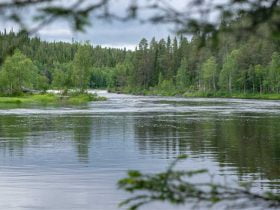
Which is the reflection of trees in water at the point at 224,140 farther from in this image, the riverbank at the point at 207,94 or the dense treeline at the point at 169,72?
the riverbank at the point at 207,94

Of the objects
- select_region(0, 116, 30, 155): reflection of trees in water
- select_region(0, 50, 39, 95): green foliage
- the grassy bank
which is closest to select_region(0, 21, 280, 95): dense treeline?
select_region(0, 50, 39, 95): green foliage

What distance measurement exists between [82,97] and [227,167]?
81127 mm

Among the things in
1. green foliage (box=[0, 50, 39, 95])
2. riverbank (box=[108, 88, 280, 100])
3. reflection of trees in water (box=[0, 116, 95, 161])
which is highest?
green foliage (box=[0, 50, 39, 95])

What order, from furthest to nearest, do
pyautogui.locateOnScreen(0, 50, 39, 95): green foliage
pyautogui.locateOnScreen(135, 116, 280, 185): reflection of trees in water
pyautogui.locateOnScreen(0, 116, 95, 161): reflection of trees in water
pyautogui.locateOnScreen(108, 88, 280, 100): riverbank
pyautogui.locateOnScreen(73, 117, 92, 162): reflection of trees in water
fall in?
pyautogui.locateOnScreen(108, 88, 280, 100): riverbank → pyautogui.locateOnScreen(0, 50, 39, 95): green foliage → pyautogui.locateOnScreen(0, 116, 95, 161): reflection of trees in water → pyautogui.locateOnScreen(73, 117, 92, 162): reflection of trees in water → pyautogui.locateOnScreen(135, 116, 280, 185): reflection of trees in water

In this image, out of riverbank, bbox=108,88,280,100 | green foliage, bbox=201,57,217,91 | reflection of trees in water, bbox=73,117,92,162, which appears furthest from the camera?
green foliage, bbox=201,57,217,91

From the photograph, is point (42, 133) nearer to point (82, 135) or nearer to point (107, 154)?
point (82, 135)

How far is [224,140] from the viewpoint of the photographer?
33.4 metres

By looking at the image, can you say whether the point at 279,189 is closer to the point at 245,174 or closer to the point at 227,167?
the point at 245,174

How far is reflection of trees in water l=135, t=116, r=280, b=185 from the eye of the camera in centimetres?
2392

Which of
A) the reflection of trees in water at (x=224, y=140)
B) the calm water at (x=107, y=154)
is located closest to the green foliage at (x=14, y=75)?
the calm water at (x=107, y=154)

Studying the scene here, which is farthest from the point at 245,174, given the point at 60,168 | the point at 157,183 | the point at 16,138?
the point at 16,138

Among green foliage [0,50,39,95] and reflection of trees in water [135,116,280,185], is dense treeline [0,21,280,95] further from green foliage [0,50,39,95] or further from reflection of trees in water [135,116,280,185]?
reflection of trees in water [135,116,280,185]

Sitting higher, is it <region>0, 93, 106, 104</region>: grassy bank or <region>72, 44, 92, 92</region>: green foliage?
<region>72, 44, 92, 92</region>: green foliage

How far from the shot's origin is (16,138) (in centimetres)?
3441
